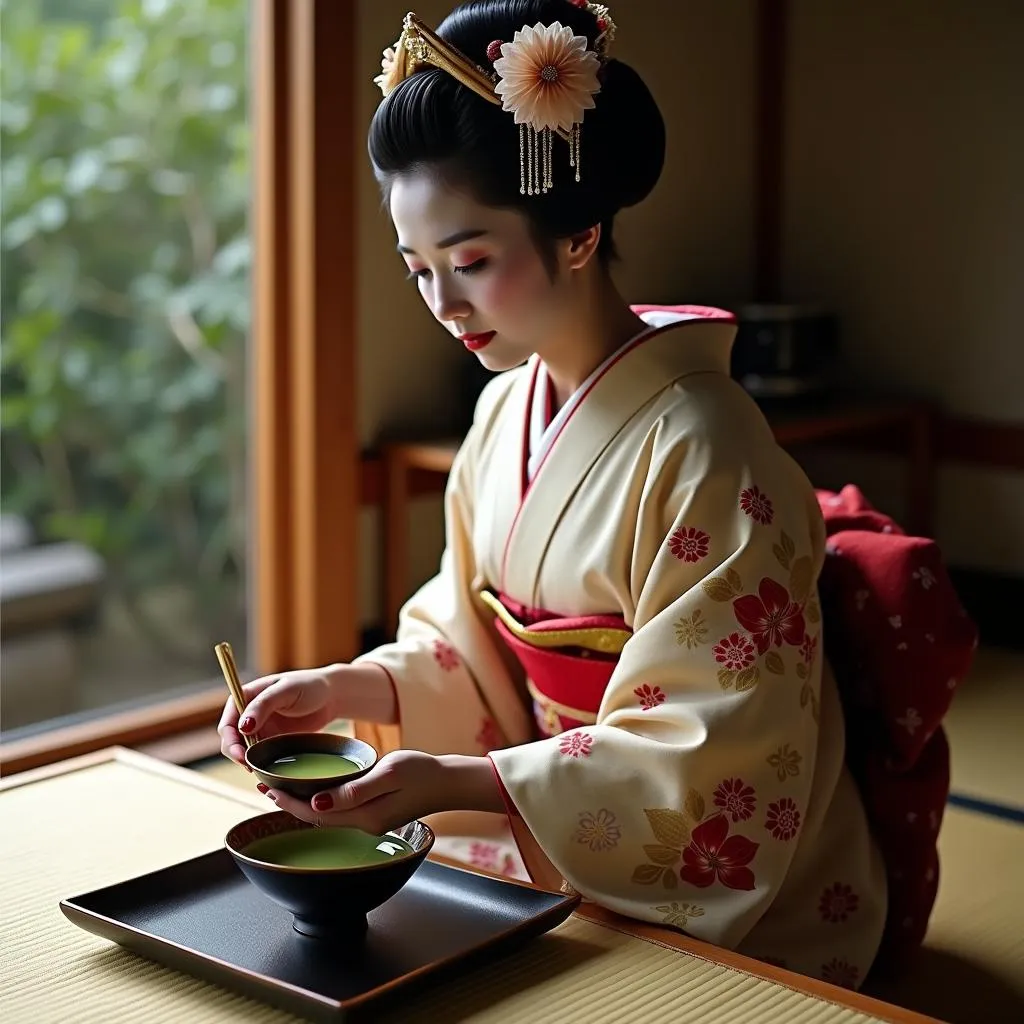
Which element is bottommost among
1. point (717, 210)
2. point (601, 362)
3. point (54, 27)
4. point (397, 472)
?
point (397, 472)

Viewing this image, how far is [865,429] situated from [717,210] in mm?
801

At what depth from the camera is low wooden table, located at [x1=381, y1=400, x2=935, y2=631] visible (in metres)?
3.63

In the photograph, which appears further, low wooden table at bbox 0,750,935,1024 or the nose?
the nose

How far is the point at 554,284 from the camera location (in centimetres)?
180

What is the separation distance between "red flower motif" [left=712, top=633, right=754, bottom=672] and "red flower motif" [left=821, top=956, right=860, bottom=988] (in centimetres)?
45

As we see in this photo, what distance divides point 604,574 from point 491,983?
55cm

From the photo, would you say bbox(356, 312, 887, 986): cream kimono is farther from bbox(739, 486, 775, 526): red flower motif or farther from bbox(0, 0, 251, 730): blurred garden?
bbox(0, 0, 251, 730): blurred garden

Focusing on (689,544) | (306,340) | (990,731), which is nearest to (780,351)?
(990,731)

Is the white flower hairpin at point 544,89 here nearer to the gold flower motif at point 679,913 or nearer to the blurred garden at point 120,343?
the gold flower motif at point 679,913

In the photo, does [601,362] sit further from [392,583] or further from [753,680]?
[392,583]

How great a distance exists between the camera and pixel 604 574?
5.95 feet

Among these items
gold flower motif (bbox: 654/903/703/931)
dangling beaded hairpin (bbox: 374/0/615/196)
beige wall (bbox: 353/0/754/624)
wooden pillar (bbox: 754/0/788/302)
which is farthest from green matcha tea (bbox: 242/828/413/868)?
wooden pillar (bbox: 754/0/788/302)

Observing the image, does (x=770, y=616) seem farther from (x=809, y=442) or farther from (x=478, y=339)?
(x=809, y=442)

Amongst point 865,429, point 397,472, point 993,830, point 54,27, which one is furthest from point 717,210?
point 993,830
